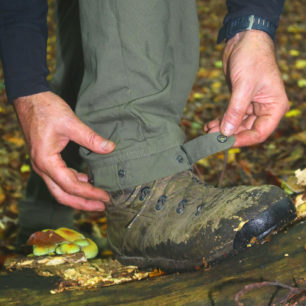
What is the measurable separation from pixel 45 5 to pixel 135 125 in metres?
0.72

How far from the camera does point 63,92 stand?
7.81 ft

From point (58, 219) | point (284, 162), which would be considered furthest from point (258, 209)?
point (284, 162)

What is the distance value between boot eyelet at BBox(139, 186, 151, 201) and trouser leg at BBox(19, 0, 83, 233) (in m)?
0.87

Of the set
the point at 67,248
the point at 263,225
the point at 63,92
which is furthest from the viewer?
the point at 63,92

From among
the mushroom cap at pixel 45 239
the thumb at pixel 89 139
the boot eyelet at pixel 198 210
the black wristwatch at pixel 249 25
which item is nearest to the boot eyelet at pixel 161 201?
the boot eyelet at pixel 198 210

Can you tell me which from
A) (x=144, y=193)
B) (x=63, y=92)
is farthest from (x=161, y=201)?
(x=63, y=92)

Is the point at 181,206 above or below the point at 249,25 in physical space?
below

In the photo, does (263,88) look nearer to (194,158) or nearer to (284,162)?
(194,158)

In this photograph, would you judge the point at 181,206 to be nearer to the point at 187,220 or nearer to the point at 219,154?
the point at 187,220

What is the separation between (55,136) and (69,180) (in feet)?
0.68

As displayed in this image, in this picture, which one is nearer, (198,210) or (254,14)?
(198,210)

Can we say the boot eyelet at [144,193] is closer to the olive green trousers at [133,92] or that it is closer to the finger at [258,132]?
the olive green trousers at [133,92]

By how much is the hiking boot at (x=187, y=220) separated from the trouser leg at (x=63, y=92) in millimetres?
852

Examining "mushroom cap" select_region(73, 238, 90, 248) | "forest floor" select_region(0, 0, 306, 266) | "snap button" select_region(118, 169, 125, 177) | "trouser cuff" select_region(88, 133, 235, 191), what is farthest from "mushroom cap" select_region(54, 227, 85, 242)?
"forest floor" select_region(0, 0, 306, 266)
